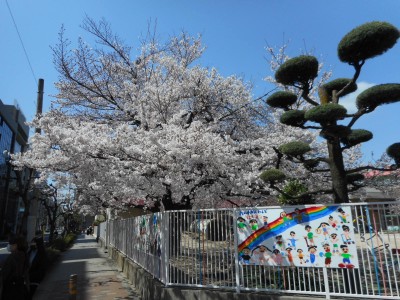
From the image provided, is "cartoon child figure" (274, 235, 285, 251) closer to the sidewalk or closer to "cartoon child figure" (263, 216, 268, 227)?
"cartoon child figure" (263, 216, 268, 227)

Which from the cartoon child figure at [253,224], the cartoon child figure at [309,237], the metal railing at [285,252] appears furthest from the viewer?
the cartoon child figure at [253,224]

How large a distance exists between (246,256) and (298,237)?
1121mm

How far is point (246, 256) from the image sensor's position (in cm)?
664

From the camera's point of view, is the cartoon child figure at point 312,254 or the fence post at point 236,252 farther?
the fence post at point 236,252

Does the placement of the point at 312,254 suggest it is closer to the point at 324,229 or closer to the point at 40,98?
the point at 324,229

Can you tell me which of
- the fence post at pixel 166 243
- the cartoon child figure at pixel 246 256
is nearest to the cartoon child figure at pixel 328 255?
the cartoon child figure at pixel 246 256

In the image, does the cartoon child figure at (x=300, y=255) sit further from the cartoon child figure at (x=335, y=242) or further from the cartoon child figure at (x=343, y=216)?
the cartoon child figure at (x=343, y=216)

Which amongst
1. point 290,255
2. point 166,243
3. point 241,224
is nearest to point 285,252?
point 290,255

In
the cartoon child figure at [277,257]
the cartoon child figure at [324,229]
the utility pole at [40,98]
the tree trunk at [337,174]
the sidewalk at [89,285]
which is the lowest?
the sidewalk at [89,285]

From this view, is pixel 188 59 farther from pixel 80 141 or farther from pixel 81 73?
pixel 80 141

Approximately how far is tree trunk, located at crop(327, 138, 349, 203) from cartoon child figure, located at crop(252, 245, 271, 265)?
1.77m

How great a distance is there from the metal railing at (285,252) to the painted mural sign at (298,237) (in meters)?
0.02

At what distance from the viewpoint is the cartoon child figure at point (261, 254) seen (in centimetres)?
643

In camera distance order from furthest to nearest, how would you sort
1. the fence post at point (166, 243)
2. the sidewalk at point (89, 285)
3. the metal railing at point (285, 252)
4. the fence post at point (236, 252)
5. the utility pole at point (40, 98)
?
the utility pole at point (40, 98) < the sidewalk at point (89, 285) < the fence post at point (166, 243) < the fence post at point (236, 252) < the metal railing at point (285, 252)
